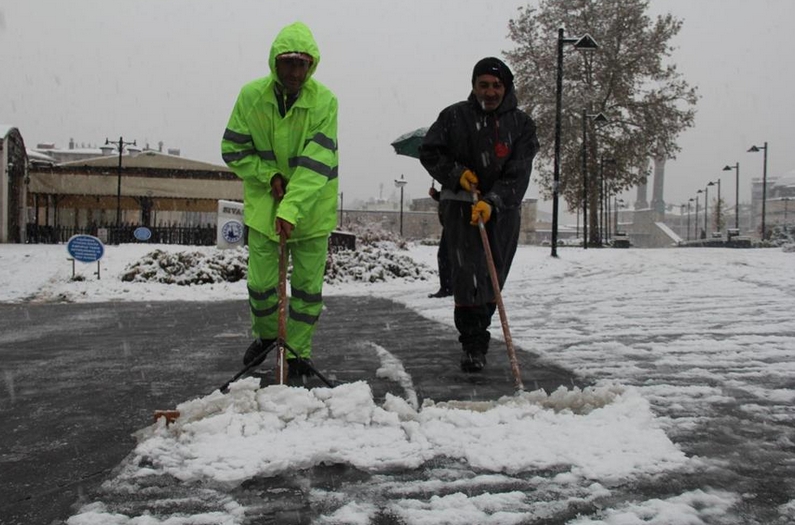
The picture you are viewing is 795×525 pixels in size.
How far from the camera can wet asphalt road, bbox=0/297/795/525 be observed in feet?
6.97

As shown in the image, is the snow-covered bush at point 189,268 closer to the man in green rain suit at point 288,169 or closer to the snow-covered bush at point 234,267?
the snow-covered bush at point 234,267

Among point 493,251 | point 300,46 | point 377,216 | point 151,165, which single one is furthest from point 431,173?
point 377,216

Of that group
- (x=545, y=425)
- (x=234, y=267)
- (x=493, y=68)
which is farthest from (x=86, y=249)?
(x=545, y=425)

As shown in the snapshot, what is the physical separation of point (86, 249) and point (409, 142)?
6074 mm

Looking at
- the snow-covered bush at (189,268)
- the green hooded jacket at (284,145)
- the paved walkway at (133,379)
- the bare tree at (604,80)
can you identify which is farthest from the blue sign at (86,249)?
the bare tree at (604,80)

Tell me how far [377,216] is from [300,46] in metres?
78.5

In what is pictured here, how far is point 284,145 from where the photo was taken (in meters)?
3.90

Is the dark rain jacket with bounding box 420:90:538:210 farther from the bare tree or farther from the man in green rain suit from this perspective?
the bare tree

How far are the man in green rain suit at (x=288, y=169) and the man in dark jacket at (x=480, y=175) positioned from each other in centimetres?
79

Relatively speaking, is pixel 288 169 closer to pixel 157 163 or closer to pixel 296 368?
pixel 296 368

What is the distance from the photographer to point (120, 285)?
484 inches

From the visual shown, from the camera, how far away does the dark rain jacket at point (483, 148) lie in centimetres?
434

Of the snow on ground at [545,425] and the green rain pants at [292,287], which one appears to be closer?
the snow on ground at [545,425]

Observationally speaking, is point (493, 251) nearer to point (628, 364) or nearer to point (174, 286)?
point (628, 364)
